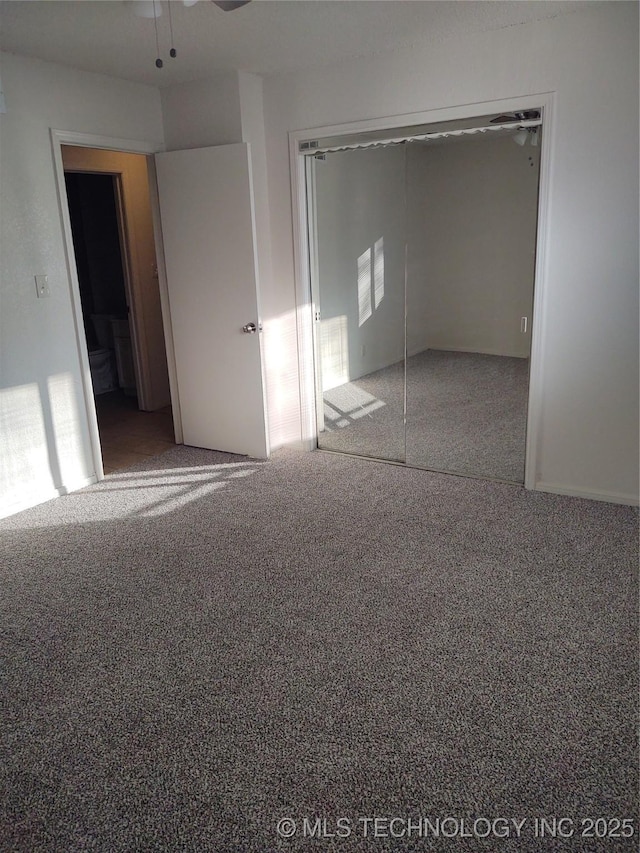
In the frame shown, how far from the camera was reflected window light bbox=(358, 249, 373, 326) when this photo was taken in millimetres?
4145

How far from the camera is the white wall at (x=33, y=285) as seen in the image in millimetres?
3490

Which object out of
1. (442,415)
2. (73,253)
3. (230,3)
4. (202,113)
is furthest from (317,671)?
(202,113)

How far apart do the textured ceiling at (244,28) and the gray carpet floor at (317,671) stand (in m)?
2.44

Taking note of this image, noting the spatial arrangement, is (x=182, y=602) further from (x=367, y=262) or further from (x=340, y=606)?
(x=367, y=262)

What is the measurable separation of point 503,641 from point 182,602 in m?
1.31

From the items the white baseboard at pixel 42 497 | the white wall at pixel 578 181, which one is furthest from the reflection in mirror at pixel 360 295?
the white baseboard at pixel 42 497

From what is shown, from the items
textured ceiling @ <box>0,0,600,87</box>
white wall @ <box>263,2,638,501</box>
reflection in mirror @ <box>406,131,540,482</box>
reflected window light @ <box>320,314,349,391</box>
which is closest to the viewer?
textured ceiling @ <box>0,0,600,87</box>

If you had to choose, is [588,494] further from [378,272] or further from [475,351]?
[378,272]

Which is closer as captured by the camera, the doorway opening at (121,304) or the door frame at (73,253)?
the door frame at (73,253)

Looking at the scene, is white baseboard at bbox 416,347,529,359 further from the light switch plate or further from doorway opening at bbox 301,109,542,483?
the light switch plate

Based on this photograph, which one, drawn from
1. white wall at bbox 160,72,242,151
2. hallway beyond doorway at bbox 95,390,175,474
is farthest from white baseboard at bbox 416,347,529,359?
hallway beyond doorway at bbox 95,390,175,474

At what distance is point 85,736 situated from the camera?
2.03m

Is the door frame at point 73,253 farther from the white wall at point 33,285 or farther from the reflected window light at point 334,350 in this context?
the reflected window light at point 334,350

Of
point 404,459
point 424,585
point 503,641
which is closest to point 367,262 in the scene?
point 404,459
